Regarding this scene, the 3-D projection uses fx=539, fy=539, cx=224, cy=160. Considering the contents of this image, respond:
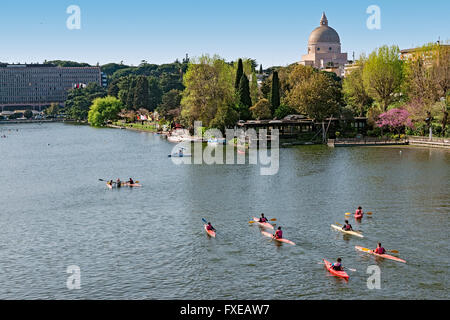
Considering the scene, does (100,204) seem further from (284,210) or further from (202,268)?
(202,268)

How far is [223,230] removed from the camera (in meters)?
44.5

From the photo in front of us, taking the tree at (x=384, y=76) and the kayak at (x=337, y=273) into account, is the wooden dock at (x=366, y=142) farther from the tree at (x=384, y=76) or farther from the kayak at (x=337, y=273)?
the kayak at (x=337, y=273)

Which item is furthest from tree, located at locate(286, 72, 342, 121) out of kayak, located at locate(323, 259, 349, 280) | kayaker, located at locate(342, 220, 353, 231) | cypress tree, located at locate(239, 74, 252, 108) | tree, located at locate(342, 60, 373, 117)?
kayak, located at locate(323, 259, 349, 280)

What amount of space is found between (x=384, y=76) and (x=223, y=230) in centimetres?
7629

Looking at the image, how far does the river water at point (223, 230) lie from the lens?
33.3 meters

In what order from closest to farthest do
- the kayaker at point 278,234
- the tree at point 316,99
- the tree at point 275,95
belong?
the kayaker at point 278,234
the tree at point 316,99
the tree at point 275,95

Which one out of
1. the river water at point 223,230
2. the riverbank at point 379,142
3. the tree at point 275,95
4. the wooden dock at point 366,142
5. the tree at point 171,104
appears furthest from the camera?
the tree at point 171,104

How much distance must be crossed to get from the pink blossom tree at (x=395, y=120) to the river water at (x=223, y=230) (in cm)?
2005

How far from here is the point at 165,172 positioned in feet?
250

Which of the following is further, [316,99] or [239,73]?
[239,73]

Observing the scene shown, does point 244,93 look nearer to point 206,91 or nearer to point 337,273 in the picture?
point 206,91

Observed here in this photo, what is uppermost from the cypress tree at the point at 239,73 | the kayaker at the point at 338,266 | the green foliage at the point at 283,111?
the cypress tree at the point at 239,73

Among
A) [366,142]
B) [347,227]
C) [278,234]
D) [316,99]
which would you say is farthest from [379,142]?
[278,234]

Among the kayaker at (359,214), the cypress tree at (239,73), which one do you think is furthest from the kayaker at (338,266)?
the cypress tree at (239,73)
